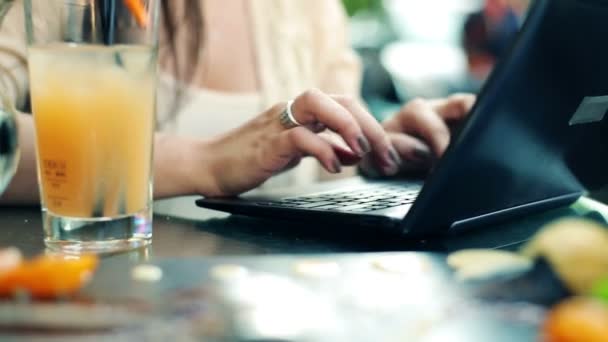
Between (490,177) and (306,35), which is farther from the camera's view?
(306,35)

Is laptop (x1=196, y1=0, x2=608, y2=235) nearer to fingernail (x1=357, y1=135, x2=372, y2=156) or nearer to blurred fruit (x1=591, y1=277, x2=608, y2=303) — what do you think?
fingernail (x1=357, y1=135, x2=372, y2=156)

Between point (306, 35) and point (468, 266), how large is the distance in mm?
1049

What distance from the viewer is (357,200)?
729 mm

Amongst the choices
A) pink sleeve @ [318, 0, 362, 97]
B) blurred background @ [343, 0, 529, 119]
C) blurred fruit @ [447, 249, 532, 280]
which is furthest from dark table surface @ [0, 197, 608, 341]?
blurred background @ [343, 0, 529, 119]

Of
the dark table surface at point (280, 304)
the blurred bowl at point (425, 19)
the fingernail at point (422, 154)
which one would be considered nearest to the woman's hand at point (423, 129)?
the fingernail at point (422, 154)

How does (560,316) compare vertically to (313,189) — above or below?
above

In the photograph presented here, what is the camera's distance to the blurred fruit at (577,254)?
41cm

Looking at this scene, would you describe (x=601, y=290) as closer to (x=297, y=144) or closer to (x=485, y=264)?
(x=485, y=264)

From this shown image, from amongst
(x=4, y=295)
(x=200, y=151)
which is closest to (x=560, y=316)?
(x=4, y=295)

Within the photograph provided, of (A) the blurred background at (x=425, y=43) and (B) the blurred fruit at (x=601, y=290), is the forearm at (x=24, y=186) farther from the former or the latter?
(A) the blurred background at (x=425, y=43)

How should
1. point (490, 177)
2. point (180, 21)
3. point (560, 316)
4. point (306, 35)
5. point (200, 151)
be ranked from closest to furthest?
point (560, 316), point (490, 177), point (200, 151), point (180, 21), point (306, 35)

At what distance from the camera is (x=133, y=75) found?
0.58 m

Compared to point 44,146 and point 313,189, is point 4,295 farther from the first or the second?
point 313,189

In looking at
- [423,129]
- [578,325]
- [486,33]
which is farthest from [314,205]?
[486,33]
